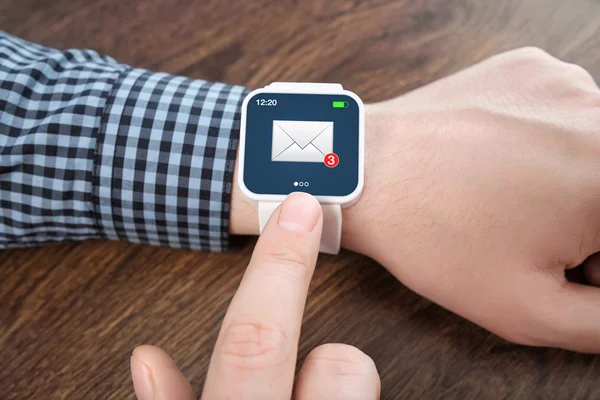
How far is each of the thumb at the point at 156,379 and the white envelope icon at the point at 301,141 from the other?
1.19ft

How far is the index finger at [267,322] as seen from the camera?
56 cm

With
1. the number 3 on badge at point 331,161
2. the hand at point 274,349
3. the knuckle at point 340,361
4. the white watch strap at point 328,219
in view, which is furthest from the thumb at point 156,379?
the number 3 on badge at point 331,161

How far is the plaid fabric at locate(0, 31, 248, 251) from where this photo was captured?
0.85 metres

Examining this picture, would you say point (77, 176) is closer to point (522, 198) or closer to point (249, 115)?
point (249, 115)

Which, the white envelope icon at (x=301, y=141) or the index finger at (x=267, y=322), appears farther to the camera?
the white envelope icon at (x=301, y=141)

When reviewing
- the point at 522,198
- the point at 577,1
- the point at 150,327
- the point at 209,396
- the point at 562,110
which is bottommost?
the point at 150,327

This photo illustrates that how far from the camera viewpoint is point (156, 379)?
1.96 ft

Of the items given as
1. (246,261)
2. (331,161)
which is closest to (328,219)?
(331,161)

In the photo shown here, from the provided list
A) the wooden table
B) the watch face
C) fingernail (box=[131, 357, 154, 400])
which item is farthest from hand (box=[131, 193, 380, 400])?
the wooden table

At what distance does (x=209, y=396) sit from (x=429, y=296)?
47cm

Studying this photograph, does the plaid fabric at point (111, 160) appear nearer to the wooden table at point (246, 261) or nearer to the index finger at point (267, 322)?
the wooden table at point (246, 261)

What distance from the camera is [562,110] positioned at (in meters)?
0.88

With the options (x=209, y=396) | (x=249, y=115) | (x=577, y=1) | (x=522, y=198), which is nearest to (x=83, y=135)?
(x=249, y=115)

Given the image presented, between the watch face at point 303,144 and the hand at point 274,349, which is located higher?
the watch face at point 303,144
